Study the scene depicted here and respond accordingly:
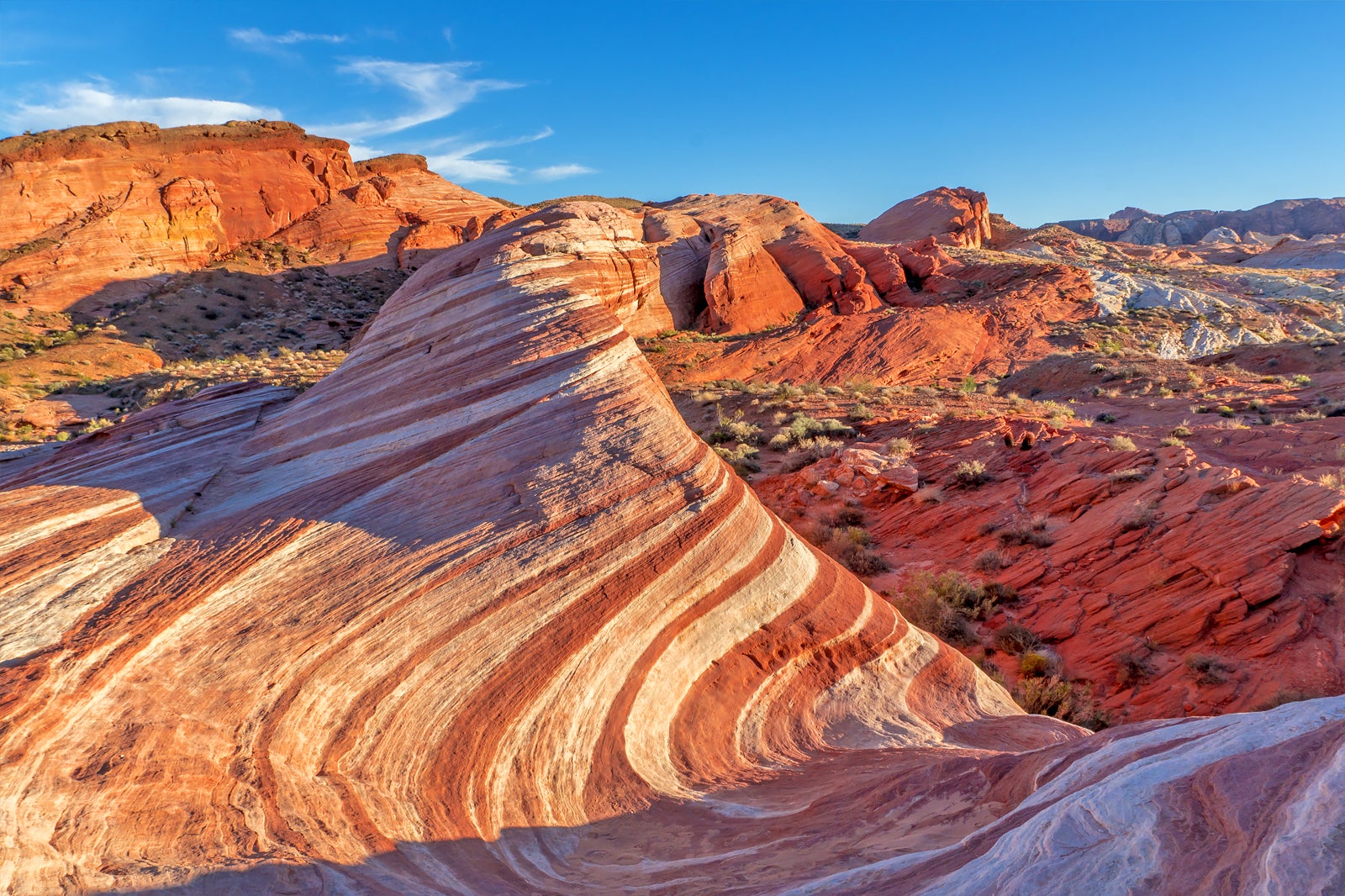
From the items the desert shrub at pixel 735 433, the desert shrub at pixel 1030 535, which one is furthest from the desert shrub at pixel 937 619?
the desert shrub at pixel 735 433

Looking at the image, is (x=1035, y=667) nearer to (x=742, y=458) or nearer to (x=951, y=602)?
(x=951, y=602)

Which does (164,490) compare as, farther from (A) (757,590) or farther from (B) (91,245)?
(B) (91,245)

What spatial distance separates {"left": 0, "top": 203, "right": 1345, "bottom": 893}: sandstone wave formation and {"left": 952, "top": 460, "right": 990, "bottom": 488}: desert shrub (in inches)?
256

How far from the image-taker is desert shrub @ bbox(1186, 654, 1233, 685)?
25.1 ft

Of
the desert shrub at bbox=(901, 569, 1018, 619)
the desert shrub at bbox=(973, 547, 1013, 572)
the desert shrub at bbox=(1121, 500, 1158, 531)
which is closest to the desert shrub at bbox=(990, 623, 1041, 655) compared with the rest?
the desert shrub at bbox=(901, 569, 1018, 619)

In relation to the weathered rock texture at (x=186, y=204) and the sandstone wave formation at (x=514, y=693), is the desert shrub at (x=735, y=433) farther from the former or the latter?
the weathered rock texture at (x=186, y=204)

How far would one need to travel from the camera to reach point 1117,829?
8.30ft

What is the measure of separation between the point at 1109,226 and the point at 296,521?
136m

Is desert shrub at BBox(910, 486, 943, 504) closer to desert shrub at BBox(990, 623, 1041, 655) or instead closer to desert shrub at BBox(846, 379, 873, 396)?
desert shrub at BBox(990, 623, 1041, 655)

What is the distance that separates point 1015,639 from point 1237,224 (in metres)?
137

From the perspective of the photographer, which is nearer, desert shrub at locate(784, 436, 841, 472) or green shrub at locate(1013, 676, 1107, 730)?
green shrub at locate(1013, 676, 1107, 730)

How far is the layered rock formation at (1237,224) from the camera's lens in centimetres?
10425

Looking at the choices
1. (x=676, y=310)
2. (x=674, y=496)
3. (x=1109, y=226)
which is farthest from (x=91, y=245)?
(x=1109, y=226)

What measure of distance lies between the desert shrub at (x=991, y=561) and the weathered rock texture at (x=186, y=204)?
44.1m
